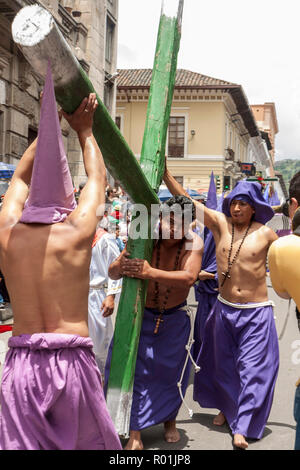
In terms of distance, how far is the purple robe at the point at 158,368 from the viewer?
4.39m

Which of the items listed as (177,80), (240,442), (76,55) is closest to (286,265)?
(240,442)

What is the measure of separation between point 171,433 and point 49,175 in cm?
267

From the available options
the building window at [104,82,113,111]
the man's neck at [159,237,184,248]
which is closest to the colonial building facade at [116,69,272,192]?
the building window at [104,82,113,111]

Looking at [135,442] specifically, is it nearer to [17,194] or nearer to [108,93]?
→ [17,194]

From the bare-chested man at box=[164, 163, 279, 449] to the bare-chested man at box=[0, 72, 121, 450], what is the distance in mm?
2218

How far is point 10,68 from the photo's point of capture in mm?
14148

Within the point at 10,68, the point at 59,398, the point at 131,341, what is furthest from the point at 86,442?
the point at 10,68

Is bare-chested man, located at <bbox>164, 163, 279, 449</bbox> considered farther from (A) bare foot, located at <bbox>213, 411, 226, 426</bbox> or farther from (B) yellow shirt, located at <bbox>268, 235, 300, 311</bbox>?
(B) yellow shirt, located at <bbox>268, 235, 300, 311</bbox>

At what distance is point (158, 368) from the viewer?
177 inches

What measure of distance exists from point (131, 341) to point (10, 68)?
37.5ft

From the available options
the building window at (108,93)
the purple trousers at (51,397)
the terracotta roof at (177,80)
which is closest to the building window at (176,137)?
the terracotta roof at (177,80)

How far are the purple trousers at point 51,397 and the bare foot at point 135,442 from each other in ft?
5.45

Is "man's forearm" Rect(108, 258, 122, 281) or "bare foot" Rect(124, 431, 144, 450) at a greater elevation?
"man's forearm" Rect(108, 258, 122, 281)

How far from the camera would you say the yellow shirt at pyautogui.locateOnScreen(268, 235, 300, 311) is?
2293 millimetres
